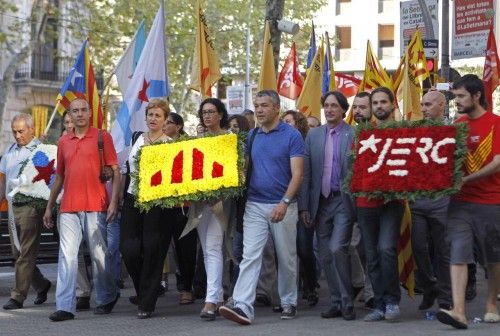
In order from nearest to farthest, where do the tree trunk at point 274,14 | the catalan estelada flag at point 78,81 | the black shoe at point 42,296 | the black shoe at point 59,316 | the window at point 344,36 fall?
1. the black shoe at point 59,316
2. the black shoe at point 42,296
3. the catalan estelada flag at point 78,81
4. the tree trunk at point 274,14
5. the window at point 344,36

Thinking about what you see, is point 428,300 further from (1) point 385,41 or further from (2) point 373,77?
(1) point 385,41

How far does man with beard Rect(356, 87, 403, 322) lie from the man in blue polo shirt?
63 cm

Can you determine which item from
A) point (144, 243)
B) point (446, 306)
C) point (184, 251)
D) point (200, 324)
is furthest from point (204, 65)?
point (446, 306)

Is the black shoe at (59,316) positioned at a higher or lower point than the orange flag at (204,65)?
lower

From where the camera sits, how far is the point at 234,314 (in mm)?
10672

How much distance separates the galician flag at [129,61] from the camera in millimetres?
15734

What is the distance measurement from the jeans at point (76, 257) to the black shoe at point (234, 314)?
59.8 inches

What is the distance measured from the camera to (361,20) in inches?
2756

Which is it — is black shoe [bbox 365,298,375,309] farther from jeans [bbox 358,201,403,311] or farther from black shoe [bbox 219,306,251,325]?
black shoe [bbox 219,306,251,325]

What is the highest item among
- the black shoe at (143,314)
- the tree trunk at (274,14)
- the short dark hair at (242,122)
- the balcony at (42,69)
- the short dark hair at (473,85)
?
the balcony at (42,69)

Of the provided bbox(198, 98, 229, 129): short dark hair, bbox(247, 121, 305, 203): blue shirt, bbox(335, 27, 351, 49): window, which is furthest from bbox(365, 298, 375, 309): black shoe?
bbox(335, 27, 351, 49): window

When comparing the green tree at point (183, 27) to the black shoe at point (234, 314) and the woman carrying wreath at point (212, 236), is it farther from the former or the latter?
the black shoe at point (234, 314)

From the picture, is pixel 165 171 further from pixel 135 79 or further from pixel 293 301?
pixel 135 79

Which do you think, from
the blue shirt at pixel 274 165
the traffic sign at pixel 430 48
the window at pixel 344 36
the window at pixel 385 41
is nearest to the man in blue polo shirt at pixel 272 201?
the blue shirt at pixel 274 165
